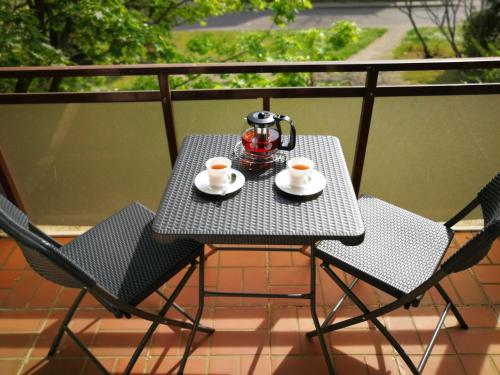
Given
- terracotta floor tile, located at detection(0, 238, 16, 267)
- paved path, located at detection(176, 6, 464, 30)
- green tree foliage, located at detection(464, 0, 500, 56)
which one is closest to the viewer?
terracotta floor tile, located at detection(0, 238, 16, 267)

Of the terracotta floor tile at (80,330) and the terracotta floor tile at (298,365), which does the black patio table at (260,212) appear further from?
the terracotta floor tile at (80,330)

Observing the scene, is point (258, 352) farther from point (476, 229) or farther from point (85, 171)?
point (476, 229)

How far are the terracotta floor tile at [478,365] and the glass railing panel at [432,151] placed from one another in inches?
36.7

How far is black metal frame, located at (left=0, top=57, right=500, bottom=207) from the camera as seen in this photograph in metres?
2.04

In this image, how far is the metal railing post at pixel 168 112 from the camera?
2150mm

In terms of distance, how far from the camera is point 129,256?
1.83m

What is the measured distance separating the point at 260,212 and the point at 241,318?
33.8 inches

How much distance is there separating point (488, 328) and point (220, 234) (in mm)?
1531

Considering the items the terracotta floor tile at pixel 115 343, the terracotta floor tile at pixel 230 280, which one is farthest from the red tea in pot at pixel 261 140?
the terracotta floor tile at pixel 115 343

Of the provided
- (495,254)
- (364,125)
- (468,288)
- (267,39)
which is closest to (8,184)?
(364,125)

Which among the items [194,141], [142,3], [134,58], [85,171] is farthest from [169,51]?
[194,141]

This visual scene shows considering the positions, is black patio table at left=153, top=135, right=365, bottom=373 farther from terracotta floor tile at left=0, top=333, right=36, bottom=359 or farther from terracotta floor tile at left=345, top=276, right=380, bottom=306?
terracotta floor tile at left=0, top=333, right=36, bottom=359

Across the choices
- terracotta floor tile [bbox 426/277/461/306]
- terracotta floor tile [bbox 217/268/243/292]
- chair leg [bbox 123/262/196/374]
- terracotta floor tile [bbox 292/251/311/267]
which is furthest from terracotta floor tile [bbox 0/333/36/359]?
terracotta floor tile [bbox 426/277/461/306]

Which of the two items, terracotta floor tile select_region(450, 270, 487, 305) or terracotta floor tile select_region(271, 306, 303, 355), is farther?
terracotta floor tile select_region(450, 270, 487, 305)
